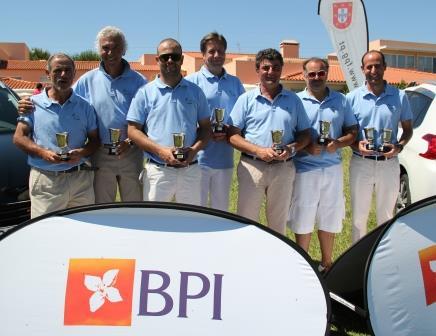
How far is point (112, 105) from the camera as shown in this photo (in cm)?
421

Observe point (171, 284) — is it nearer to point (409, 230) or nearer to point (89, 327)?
point (89, 327)

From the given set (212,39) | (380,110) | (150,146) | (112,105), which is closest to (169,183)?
(150,146)

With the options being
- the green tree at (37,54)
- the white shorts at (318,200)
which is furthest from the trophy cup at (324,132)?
the green tree at (37,54)

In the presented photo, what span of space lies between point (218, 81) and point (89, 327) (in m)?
2.63

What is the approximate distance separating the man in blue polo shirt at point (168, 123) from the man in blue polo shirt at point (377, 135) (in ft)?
4.80

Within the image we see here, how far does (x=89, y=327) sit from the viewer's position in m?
2.79

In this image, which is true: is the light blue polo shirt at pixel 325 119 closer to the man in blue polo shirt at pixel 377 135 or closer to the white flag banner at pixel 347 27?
the man in blue polo shirt at pixel 377 135

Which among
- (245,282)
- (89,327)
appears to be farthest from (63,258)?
(245,282)

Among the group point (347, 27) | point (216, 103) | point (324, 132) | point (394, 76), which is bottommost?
point (394, 76)

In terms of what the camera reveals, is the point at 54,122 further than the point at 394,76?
No

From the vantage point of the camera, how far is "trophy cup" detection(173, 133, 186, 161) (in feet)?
12.5

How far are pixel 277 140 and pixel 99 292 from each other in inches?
74.2

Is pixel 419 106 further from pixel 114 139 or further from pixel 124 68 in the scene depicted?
pixel 114 139

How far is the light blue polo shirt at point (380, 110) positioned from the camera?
4.55m
